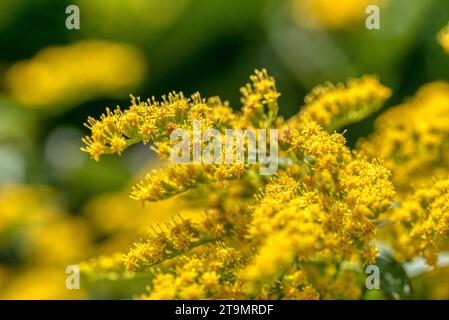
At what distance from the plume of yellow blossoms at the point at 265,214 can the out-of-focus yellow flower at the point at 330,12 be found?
1.33 metres

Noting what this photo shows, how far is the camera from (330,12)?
2674 mm

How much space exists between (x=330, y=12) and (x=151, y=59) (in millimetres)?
649

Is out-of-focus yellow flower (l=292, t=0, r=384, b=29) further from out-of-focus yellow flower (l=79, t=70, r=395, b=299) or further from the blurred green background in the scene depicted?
out-of-focus yellow flower (l=79, t=70, r=395, b=299)

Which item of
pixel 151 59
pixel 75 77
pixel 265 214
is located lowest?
pixel 265 214

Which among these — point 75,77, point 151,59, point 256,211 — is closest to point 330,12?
point 151,59

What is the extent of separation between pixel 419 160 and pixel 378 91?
161mm

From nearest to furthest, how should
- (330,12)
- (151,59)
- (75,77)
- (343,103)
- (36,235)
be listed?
1. (343,103)
2. (36,235)
3. (75,77)
4. (330,12)
5. (151,59)

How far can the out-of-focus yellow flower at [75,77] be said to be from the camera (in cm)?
252

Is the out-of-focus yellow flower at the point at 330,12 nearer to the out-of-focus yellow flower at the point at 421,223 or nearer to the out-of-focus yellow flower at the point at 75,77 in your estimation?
the out-of-focus yellow flower at the point at 75,77

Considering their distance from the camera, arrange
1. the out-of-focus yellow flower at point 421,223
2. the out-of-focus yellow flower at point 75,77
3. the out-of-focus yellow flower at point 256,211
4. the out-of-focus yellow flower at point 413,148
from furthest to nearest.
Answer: the out-of-focus yellow flower at point 75,77 < the out-of-focus yellow flower at point 413,148 < the out-of-focus yellow flower at point 421,223 < the out-of-focus yellow flower at point 256,211

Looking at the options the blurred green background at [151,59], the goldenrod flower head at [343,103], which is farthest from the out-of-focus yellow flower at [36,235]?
the goldenrod flower head at [343,103]

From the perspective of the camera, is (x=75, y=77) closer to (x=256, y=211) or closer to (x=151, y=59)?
(x=151, y=59)

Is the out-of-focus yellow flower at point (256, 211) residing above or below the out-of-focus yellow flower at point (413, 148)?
below
